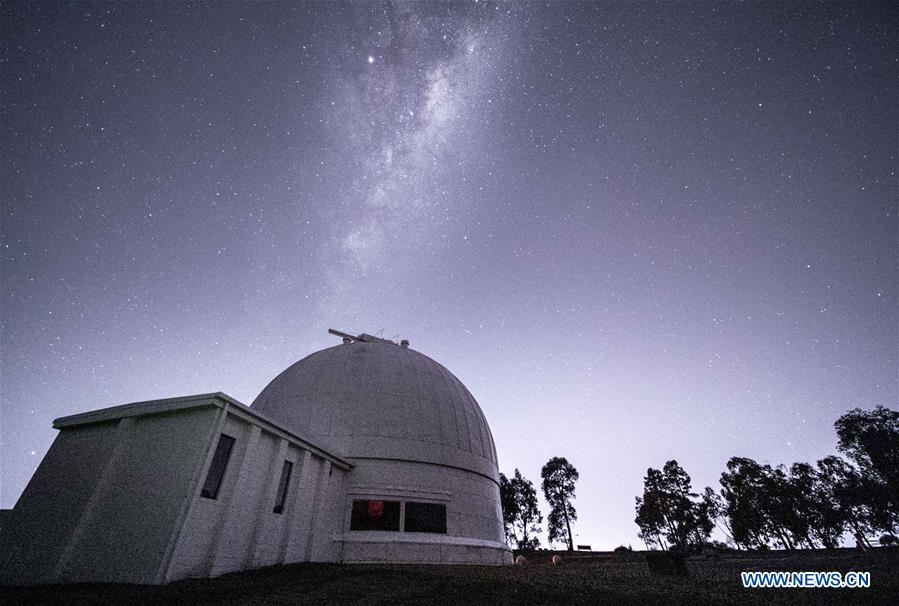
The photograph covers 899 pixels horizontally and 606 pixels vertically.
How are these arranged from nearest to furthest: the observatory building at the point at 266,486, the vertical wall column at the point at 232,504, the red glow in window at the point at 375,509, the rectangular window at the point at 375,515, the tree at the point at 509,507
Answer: the observatory building at the point at 266,486
the vertical wall column at the point at 232,504
the rectangular window at the point at 375,515
the red glow in window at the point at 375,509
the tree at the point at 509,507

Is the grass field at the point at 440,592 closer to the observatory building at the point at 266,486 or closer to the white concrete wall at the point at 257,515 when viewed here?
the white concrete wall at the point at 257,515

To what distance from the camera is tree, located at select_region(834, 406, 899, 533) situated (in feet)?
126

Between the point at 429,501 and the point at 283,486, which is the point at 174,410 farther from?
the point at 429,501

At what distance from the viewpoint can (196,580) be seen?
33.9 ft

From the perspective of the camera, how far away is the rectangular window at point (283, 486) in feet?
46.6

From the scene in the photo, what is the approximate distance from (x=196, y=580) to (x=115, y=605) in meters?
3.45

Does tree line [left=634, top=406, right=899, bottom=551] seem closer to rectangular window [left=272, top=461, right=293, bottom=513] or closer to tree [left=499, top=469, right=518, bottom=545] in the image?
tree [left=499, top=469, right=518, bottom=545]

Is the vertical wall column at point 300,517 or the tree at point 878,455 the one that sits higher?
the tree at point 878,455

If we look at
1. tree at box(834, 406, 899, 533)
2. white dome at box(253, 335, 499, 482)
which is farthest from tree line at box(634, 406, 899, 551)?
white dome at box(253, 335, 499, 482)

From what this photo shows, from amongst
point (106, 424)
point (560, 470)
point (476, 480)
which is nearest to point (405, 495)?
point (476, 480)

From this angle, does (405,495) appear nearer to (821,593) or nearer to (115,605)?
(115,605)

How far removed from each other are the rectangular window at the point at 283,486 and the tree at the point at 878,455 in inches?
2218

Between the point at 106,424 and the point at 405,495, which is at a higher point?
the point at 106,424

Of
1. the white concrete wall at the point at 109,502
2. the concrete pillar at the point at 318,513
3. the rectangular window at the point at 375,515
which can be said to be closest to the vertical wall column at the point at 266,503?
the concrete pillar at the point at 318,513
